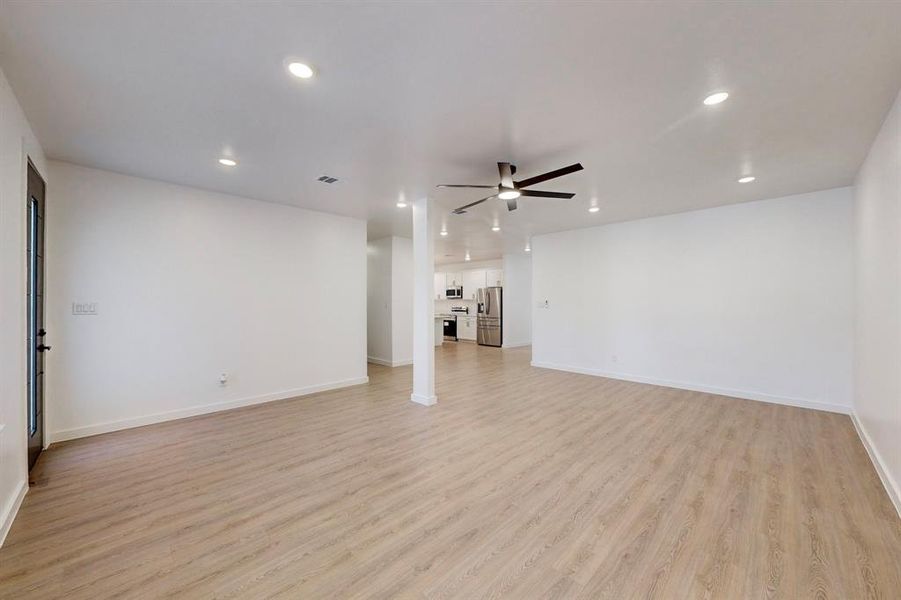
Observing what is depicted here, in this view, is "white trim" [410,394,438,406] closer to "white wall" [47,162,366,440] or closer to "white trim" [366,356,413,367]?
"white wall" [47,162,366,440]

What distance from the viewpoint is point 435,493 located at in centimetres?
261

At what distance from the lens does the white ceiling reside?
1.77 metres

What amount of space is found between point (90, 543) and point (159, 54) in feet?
9.08

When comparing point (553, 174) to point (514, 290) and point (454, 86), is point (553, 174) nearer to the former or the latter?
point (454, 86)

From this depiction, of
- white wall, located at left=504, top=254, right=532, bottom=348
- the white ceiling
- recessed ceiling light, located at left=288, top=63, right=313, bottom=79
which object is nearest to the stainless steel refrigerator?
white wall, located at left=504, top=254, right=532, bottom=348

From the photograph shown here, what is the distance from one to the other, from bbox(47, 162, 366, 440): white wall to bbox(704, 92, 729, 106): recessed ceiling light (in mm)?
4807

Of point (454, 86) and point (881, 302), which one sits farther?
point (881, 302)

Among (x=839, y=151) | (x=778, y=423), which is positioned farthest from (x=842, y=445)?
(x=839, y=151)

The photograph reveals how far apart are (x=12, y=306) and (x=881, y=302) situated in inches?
246

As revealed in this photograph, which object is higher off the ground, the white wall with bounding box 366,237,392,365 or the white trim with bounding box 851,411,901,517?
the white wall with bounding box 366,237,392,365

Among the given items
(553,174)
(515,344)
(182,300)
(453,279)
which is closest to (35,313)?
(182,300)

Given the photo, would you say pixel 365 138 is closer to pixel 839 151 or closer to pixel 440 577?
pixel 440 577

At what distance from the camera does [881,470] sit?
2.86 meters

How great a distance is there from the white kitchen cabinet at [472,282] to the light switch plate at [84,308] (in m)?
8.71
